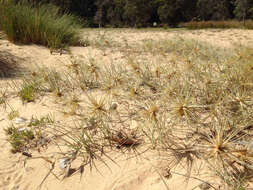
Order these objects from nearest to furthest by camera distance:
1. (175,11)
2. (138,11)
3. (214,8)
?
(175,11) < (138,11) < (214,8)

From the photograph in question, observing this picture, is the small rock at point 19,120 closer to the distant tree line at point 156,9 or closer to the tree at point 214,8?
the distant tree line at point 156,9

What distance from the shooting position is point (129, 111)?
5.49 ft

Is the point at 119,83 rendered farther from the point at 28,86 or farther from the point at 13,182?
the point at 13,182

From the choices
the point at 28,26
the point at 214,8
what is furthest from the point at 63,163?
the point at 214,8

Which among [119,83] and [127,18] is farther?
[127,18]

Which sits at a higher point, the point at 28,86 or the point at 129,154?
the point at 28,86

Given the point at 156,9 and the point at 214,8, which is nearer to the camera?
the point at 214,8

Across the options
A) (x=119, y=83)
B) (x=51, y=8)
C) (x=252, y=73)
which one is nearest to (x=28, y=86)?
(x=119, y=83)

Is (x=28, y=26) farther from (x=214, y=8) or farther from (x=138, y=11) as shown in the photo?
(x=214, y=8)

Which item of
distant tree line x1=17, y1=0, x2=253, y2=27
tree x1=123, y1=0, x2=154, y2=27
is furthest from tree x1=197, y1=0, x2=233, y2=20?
tree x1=123, y1=0, x2=154, y2=27

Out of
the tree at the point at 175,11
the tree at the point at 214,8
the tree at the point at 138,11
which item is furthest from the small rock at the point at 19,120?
the tree at the point at 214,8

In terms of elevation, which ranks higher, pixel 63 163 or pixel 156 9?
pixel 156 9

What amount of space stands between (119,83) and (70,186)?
1260 millimetres

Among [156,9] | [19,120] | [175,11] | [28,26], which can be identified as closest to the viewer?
[19,120]
